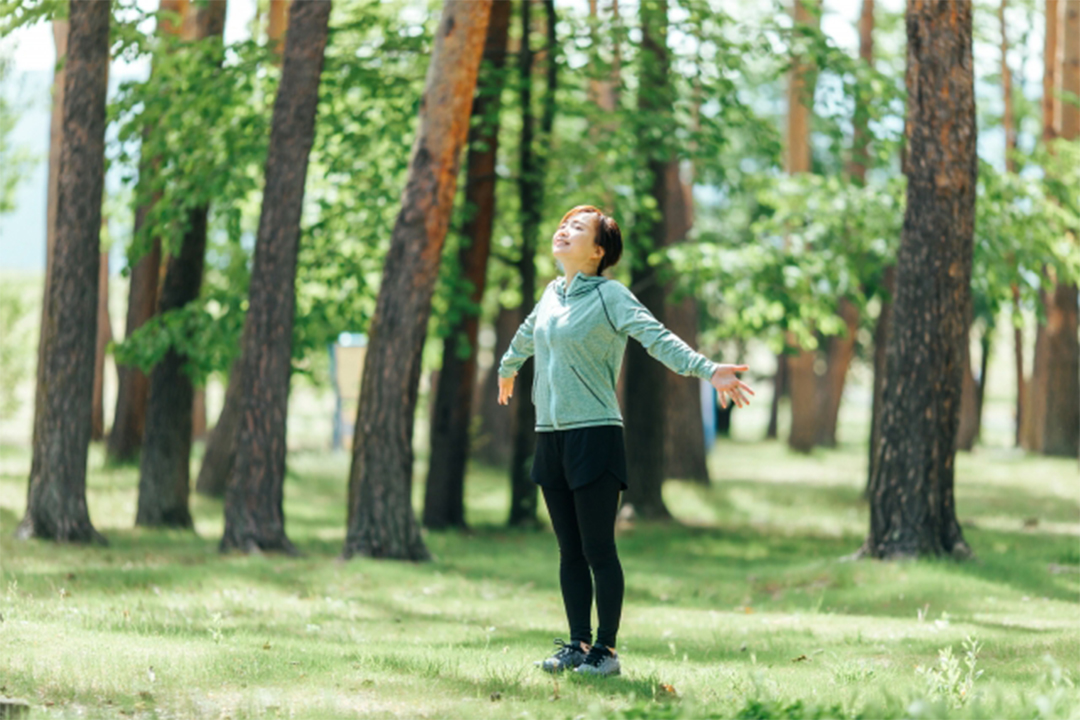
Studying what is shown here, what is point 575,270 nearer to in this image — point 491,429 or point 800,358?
point 491,429

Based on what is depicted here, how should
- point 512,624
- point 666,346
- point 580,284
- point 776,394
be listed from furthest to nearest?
point 776,394 < point 512,624 < point 580,284 < point 666,346

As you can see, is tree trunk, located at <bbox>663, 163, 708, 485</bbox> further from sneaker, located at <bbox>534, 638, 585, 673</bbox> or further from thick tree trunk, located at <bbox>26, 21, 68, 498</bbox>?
sneaker, located at <bbox>534, 638, 585, 673</bbox>

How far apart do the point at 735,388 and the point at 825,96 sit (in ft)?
35.5

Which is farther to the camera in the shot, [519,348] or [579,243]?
[519,348]

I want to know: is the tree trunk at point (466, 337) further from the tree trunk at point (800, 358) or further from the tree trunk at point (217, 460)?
the tree trunk at point (800, 358)

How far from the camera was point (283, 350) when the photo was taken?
11984mm

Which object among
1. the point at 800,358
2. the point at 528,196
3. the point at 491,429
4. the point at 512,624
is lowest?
the point at 512,624

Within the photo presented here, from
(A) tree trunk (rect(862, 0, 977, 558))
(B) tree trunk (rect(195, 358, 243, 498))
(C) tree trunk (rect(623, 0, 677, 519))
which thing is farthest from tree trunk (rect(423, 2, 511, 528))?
(A) tree trunk (rect(862, 0, 977, 558))

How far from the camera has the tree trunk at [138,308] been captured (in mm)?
15039

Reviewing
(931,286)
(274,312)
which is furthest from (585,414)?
(274,312)

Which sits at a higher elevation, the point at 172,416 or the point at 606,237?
the point at 606,237

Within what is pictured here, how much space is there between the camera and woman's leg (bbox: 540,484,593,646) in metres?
6.04

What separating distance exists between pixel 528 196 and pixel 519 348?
31.6 feet

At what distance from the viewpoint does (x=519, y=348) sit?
6.42 metres
